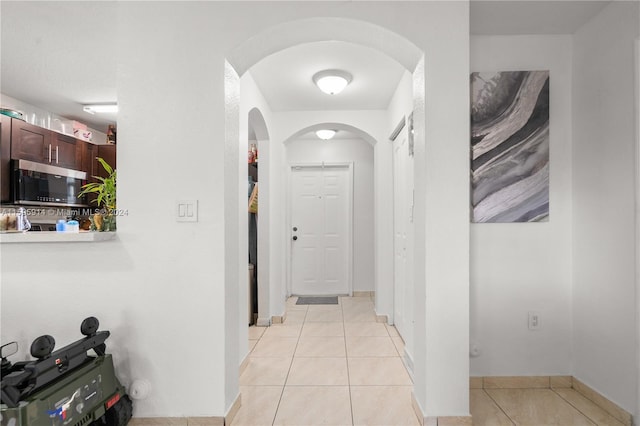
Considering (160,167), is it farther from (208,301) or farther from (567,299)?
(567,299)

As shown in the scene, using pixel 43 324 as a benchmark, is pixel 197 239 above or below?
above

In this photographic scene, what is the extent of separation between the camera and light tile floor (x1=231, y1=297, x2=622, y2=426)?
199 centimetres

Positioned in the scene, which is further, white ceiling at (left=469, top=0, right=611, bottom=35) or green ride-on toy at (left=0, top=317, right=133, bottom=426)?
white ceiling at (left=469, top=0, right=611, bottom=35)

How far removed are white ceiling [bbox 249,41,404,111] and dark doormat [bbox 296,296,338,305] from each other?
2677 millimetres

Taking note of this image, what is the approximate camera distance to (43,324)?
1.90 meters

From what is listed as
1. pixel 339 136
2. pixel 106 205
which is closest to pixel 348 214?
pixel 339 136

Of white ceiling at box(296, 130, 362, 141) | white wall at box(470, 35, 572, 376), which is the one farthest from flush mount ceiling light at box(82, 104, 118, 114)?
white wall at box(470, 35, 572, 376)

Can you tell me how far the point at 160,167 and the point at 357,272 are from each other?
408 cm

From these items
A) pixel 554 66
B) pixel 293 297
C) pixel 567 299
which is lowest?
pixel 293 297

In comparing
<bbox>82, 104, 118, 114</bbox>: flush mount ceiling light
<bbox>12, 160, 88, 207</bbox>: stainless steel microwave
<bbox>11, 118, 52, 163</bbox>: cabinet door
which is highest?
<bbox>82, 104, 118, 114</bbox>: flush mount ceiling light

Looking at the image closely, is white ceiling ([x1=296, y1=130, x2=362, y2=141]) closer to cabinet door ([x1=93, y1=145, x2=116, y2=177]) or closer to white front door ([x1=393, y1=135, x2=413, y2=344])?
→ white front door ([x1=393, y1=135, x2=413, y2=344])

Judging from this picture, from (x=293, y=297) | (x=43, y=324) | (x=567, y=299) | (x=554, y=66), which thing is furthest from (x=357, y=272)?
(x=43, y=324)

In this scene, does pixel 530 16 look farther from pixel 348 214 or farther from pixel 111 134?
pixel 348 214

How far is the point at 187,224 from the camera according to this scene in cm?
188
